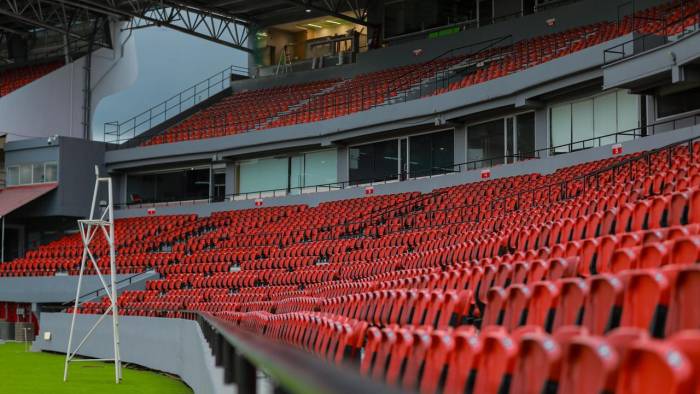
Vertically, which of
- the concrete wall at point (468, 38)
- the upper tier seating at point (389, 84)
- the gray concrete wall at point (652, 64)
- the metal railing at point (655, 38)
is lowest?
the gray concrete wall at point (652, 64)

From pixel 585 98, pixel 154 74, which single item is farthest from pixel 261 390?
pixel 154 74

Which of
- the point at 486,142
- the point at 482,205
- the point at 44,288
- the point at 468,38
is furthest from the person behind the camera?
the point at 468,38

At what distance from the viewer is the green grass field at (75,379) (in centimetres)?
1316

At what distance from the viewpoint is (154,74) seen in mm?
39062

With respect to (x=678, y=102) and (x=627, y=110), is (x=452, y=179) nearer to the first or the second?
(x=627, y=110)

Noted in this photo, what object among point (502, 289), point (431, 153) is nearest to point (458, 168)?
point (431, 153)

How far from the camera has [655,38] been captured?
1794cm

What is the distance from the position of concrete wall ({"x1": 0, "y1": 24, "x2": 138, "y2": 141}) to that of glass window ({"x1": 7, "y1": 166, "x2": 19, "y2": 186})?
4.30ft

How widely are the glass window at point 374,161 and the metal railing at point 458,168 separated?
113 mm

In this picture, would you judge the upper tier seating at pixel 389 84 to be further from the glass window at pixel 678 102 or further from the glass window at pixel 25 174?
the glass window at pixel 25 174

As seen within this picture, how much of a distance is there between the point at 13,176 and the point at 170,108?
6.83 m

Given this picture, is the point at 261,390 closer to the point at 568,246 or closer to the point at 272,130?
the point at 568,246

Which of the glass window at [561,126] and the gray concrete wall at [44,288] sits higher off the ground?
the glass window at [561,126]

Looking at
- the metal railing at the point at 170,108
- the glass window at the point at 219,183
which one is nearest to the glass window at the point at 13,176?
the metal railing at the point at 170,108
